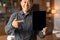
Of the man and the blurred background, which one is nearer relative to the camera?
the man

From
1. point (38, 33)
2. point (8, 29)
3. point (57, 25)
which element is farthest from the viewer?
point (57, 25)

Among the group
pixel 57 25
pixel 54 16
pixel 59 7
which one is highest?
pixel 59 7

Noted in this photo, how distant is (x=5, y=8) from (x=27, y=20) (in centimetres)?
404

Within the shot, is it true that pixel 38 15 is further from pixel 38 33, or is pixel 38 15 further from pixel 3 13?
pixel 3 13

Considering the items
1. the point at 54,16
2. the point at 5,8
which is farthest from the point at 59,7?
the point at 5,8

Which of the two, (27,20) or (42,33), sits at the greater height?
(27,20)

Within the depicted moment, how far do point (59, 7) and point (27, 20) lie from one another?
4870 mm

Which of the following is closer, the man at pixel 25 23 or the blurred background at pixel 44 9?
the man at pixel 25 23

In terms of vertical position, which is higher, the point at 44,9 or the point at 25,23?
the point at 25,23

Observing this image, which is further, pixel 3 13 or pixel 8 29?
pixel 3 13

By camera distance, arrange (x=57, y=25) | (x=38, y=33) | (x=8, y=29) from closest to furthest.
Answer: (x=8, y=29), (x=38, y=33), (x=57, y=25)

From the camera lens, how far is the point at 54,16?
5672 millimetres

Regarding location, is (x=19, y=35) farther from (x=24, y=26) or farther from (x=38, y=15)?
(x=38, y=15)

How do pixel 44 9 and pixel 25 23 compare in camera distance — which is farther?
pixel 44 9
